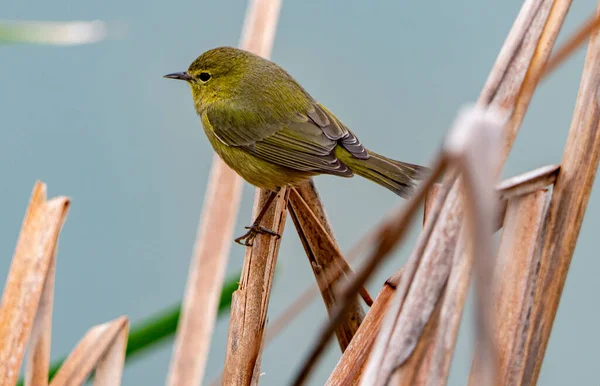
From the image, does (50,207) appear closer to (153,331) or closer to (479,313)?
(153,331)

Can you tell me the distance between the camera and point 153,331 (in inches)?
83.1

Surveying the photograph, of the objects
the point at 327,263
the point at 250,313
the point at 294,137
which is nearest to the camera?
the point at 250,313

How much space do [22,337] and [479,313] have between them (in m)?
1.14

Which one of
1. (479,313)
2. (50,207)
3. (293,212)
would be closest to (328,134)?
(293,212)

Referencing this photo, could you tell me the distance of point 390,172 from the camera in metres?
2.79

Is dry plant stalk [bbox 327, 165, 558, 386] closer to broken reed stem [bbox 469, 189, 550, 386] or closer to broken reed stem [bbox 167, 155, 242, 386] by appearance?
broken reed stem [bbox 469, 189, 550, 386]

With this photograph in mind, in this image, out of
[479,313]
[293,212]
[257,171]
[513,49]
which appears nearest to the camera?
[479,313]

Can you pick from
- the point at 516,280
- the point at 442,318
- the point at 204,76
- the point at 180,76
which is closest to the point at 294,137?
the point at 204,76

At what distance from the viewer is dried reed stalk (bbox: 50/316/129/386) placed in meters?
1.68

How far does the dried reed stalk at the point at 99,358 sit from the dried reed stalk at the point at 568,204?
0.94 m

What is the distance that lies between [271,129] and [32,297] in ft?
5.63

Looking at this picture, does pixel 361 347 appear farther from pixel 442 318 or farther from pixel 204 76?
pixel 204 76

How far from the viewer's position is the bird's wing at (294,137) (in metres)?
2.97

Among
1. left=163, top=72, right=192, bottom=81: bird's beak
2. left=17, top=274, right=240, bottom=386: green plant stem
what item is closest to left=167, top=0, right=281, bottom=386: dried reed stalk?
left=17, top=274, right=240, bottom=386: green plant stem
